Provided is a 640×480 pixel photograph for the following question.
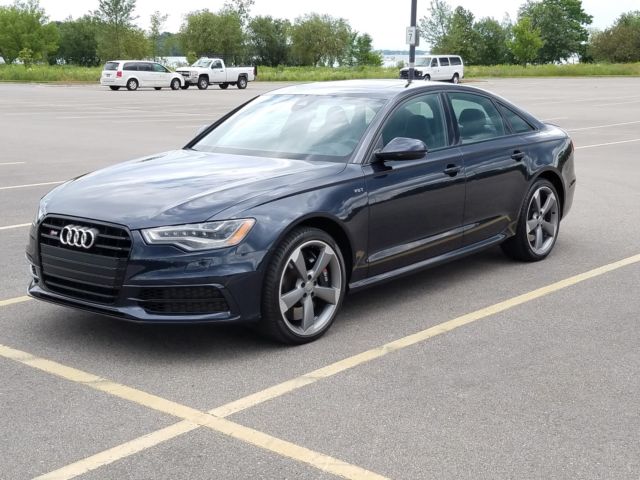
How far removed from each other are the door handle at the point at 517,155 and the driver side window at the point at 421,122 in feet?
2.67

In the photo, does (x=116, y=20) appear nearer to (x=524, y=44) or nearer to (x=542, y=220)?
(x=524, y=44)

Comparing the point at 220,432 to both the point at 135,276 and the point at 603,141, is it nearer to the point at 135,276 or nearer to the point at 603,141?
the point at 135,276

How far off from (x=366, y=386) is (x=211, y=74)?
1943 inches

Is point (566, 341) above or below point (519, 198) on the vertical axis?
below

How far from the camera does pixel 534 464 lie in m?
3.78

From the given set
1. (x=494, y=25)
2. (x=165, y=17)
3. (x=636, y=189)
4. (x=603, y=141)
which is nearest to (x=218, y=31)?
(x=165, y=17)

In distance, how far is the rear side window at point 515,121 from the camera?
7.39 meters

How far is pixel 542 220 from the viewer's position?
762cm

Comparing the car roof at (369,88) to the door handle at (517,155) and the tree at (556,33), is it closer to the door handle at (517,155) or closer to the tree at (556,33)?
the door handle at (517,155)

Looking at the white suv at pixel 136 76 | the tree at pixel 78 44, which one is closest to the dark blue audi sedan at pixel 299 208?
the white suv at pixel 136 76

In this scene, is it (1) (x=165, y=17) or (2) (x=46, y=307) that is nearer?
(2) (x=46, y=307)

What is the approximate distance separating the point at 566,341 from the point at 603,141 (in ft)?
47.7

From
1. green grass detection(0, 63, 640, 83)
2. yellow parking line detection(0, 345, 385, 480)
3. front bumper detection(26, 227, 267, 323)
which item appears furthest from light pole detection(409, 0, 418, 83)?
yellow parking line detection(0, 345, 385, 480)

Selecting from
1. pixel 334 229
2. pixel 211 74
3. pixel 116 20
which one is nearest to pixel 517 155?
pixel 334 229
